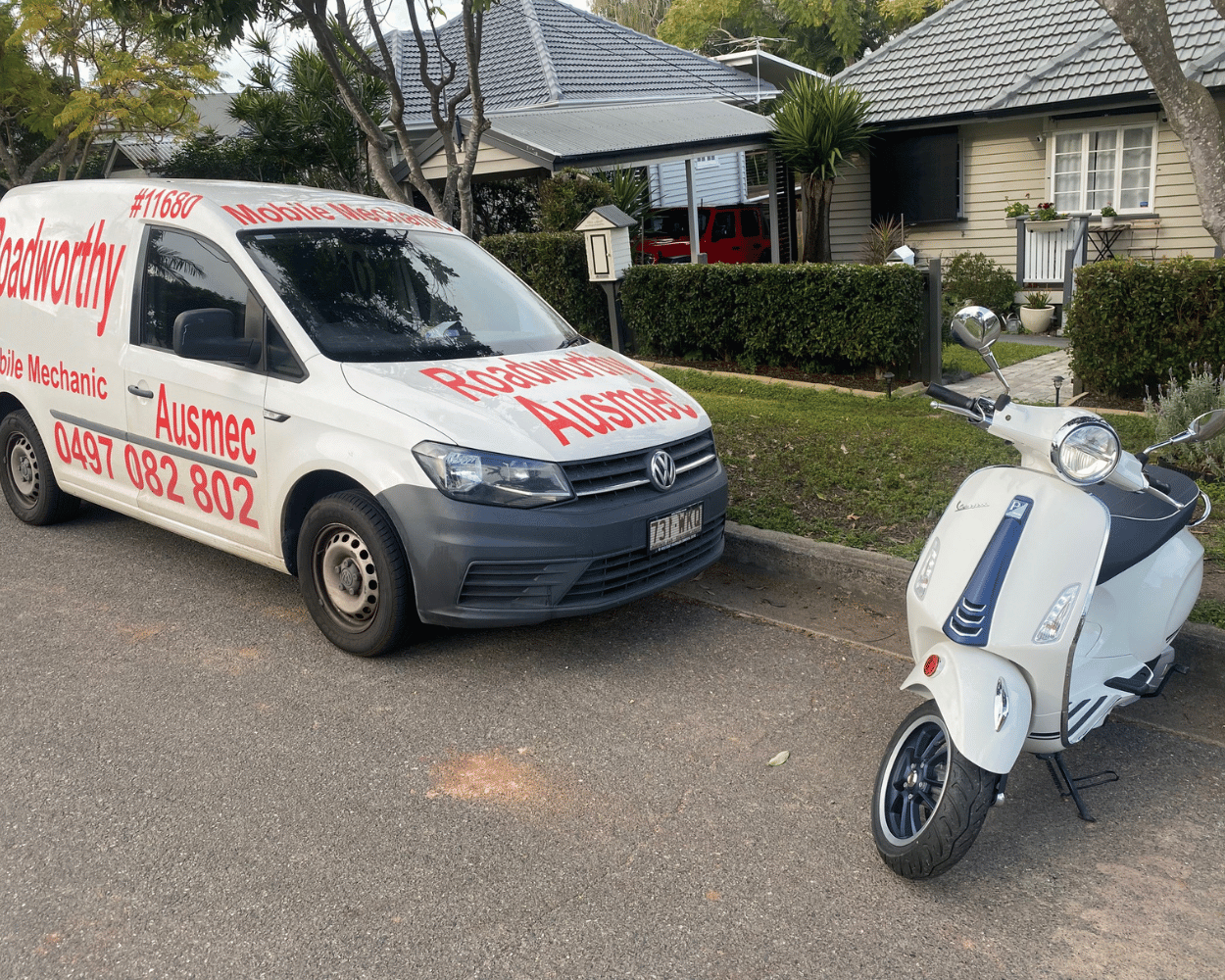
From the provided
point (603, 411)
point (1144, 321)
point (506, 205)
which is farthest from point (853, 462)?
point (506, 205)

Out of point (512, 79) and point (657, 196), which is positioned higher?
point (512, 79)

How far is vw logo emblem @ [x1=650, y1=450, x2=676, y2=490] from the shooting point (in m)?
4.58

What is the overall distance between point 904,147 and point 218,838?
15635 mm

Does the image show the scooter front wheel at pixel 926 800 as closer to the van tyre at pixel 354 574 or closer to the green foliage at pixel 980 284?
the van tyre at pixel 354 574

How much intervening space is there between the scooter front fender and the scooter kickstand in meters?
0.37

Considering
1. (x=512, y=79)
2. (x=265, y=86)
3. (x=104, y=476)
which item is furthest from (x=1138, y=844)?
(x=265, y=86)

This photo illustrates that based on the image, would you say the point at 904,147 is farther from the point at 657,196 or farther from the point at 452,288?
the point at 452,288

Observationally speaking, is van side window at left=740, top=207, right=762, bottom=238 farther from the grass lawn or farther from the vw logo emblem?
the vw logo emblem

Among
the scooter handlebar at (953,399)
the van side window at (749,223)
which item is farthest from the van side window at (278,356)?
the van side window at (749,223)

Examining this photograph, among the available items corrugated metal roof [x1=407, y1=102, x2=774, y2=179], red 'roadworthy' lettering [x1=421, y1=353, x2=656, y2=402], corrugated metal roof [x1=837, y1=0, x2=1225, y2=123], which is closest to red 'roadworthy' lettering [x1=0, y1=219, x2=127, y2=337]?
red 'roadworthy' lettering [x1=421, y1=353, x2=656, y2=402]

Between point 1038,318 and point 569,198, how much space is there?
6407 millimetres

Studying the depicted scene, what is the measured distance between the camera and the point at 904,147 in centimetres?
1653

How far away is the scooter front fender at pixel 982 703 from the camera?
2969 millimetres

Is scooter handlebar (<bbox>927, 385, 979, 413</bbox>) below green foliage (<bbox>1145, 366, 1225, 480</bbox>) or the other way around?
the other way around
